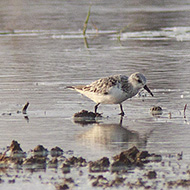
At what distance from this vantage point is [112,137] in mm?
9805

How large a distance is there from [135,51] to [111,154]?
13283mm

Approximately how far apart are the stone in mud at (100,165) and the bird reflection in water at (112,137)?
115cm

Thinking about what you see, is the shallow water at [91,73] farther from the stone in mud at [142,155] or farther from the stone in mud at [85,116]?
the stone in mud at [142,155]

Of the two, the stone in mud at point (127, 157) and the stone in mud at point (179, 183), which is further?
the stone in mud at point (127, 157)

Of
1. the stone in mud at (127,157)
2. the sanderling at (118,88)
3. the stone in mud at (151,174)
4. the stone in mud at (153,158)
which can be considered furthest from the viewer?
the sanderling at (118,88)

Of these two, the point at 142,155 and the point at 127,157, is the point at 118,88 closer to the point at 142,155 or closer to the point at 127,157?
the point at 142,155

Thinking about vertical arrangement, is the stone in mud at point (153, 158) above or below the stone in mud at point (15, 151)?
below

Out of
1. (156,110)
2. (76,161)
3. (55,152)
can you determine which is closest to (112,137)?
(55,152)

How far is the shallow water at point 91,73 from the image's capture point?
9742 mm

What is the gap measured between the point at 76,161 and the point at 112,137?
177cm

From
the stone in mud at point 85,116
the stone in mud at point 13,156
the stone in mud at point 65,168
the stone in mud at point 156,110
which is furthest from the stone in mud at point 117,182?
the stone in mud at point 156,110

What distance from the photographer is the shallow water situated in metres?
9.74

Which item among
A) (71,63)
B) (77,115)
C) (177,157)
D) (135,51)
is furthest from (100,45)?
(177,157)

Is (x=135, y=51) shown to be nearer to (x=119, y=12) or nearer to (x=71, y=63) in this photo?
(x=71, y=63)
